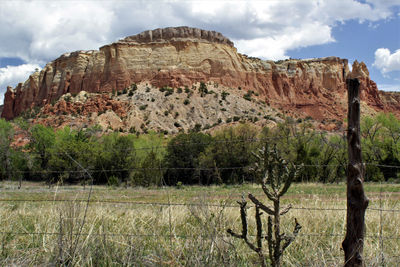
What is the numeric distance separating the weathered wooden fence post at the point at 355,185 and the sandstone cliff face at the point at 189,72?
250 feet

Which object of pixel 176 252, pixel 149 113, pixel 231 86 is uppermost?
pixel 231 86

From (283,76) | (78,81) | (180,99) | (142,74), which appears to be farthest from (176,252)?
(283,76)

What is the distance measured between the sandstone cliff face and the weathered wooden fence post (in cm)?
7618

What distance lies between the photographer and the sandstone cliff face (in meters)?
82.1

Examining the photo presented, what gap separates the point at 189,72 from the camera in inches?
3219

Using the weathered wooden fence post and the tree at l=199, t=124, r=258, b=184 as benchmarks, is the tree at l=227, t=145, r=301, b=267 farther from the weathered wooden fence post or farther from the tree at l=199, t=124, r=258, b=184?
the tree at l=199, t=124, r=258, b=184

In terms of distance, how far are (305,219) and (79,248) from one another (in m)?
4.23

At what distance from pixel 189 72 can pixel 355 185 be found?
79.6 metres

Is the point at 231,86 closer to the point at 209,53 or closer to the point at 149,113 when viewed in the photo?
the point at 209,53

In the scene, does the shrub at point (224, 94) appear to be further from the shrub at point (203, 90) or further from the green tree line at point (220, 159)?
the green tree line at point (220, 159)

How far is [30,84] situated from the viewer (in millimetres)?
102125

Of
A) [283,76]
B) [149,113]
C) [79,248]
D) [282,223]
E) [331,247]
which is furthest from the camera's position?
[283,76]

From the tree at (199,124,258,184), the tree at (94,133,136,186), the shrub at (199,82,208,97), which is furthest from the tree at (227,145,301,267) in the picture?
the shrub at (199,82,208,97)

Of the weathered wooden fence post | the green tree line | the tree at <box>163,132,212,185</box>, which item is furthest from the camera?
the tree at <box>163,132,212,185</box>
